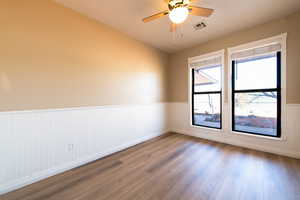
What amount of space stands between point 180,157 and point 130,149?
3.65 ft

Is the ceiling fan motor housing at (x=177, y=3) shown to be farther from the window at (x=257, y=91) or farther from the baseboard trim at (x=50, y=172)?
the baseboard trim at (x=50, y=172)

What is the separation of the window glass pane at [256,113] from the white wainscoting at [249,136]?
0.20m

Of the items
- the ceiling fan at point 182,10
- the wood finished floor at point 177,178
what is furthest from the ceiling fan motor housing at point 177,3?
the wood finished floor at point 177,178

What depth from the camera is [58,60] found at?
203cm

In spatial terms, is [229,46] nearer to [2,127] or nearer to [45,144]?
[45,144]

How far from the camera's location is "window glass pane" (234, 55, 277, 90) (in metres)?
2.68

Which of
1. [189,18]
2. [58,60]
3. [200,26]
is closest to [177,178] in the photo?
[58,60]

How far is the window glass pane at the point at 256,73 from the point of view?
2.68m

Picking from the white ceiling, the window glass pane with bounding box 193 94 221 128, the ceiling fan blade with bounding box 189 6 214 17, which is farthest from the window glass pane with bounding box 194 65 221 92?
the ceiling fan blade with bounding box 189 6 214 17

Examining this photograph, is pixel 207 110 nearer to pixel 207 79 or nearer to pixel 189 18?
pixel 207 79

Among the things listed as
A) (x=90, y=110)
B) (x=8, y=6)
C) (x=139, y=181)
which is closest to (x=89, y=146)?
(x=90, y=110)

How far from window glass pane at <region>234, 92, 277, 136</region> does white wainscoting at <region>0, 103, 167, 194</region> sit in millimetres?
2636

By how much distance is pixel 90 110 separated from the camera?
7.85 ft

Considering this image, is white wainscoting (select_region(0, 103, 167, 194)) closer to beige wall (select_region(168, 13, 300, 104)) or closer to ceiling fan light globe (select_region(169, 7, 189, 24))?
ceiling fan light globe (select_region(169, 7, 189, 24))
